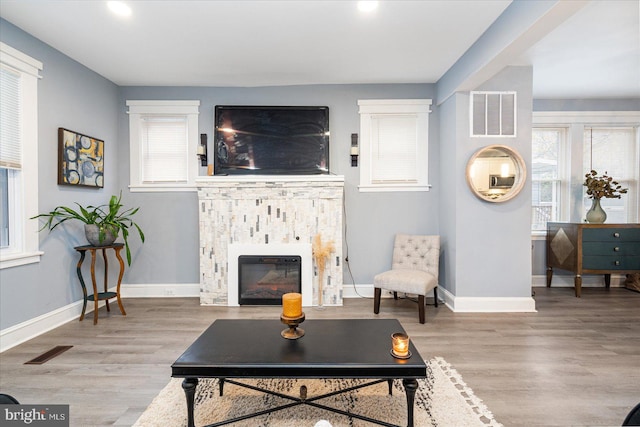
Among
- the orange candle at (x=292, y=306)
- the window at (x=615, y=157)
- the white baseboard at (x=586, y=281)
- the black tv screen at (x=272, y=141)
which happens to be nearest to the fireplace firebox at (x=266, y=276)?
the black tv screen at (x=272, y=141)

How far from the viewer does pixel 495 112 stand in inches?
143

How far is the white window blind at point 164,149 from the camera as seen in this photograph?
432cm

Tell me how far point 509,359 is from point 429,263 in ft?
4.71

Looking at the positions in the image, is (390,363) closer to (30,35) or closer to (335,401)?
(335,401)

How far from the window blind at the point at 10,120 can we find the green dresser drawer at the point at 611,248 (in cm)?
636

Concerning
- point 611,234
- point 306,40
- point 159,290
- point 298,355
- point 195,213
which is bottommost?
point 159,290

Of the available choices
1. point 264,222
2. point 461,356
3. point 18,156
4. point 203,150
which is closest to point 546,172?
point 461,356

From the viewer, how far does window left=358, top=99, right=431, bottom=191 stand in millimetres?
4254

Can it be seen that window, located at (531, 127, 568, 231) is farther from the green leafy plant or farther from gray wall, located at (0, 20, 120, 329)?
gray wall, located at (0, 20, 120, 329)

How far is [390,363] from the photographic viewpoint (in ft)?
5.08

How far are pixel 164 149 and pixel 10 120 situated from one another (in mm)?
1613

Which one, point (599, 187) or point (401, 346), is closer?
point (401, 346)

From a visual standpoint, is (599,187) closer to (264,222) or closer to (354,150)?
(354,150)

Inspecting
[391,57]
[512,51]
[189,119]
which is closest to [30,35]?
[189,119]
